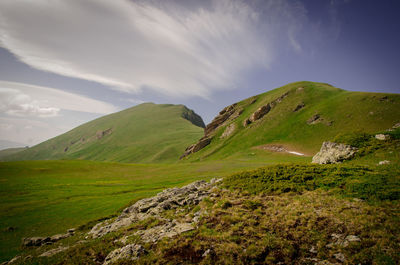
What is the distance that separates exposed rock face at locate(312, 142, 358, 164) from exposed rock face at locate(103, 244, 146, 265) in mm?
28049

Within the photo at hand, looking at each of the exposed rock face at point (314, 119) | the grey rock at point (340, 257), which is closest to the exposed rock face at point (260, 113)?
the exposed rock face at point (314, 119)

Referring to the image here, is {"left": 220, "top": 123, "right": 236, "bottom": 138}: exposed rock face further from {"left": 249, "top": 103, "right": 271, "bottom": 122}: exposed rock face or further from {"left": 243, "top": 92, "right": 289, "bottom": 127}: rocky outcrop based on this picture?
{"left": 249, "top": 103, "right": 271, "bottom": 122}: exposed rock face

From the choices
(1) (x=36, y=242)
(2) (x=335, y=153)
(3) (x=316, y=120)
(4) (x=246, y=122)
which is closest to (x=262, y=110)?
(4) (x=246, y=122)

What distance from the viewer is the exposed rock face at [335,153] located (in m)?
25.9

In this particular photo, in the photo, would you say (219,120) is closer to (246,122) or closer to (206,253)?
(246,122)

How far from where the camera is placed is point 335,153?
26.8 meters

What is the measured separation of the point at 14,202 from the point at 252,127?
4715 inches

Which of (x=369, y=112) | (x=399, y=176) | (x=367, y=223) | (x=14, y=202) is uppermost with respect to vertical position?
(x=369, y=112)

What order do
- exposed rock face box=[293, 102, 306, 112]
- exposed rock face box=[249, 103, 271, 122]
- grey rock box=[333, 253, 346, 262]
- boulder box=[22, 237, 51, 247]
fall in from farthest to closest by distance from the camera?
exposed rock face box=[249, 103, 271, 122]
exposed rock face box=[293, 102, 306, 112]
boulder box=[22, 237, 51, 247]
grey rock box=[333, 253, 346, 262]

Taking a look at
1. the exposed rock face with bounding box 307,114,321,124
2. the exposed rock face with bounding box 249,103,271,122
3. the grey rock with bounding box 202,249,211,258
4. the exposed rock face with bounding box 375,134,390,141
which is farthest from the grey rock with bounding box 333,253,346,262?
the exposed rock face with bounding box 249,103,271,122

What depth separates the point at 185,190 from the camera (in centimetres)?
2381

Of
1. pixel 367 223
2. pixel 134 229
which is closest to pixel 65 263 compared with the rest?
pixel 134 229

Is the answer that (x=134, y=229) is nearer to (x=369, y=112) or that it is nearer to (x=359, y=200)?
(x=359, y=200)

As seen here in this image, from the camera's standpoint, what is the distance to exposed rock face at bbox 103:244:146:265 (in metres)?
11.3
